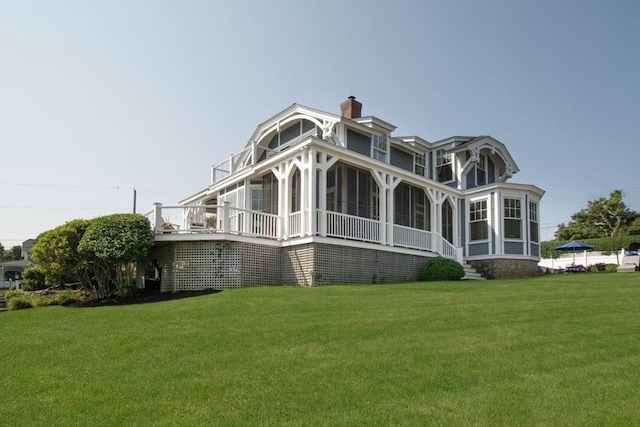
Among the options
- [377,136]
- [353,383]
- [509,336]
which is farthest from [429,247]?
[353,383]

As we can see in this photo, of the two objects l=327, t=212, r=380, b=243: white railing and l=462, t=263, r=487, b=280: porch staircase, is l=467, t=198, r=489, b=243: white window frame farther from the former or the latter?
l=327, t=212, r=380, b=243: white railing

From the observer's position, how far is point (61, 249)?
44.3ft

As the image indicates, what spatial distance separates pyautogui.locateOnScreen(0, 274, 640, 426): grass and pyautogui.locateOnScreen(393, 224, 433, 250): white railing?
713cm

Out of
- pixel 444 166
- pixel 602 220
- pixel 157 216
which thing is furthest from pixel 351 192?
pixel 602 220

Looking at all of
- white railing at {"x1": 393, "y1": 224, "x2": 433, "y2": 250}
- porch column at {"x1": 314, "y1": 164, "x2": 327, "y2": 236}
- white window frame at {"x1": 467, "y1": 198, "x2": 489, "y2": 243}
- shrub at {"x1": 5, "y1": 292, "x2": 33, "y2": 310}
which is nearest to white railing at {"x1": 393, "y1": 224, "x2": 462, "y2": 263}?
white railing at {"x1": 393, "y1": 224, "x2": 433, "y2": 250}

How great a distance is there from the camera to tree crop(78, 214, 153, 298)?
43.2 feet

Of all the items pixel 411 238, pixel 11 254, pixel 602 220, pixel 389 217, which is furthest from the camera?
pixel 11 254

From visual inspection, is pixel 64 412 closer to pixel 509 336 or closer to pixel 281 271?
pixel 509 336

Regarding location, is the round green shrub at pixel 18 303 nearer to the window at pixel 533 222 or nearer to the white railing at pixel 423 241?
the white railing at pixel 423 241

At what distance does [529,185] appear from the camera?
20703 millimetres

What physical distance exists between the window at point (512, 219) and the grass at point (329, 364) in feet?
35.1

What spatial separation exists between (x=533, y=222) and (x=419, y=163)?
5.63 m

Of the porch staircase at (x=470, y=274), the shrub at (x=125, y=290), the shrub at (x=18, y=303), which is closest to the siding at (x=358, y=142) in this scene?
the porch staircase at (x=470, y=274)

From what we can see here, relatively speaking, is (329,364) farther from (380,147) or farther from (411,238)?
(380,147)
